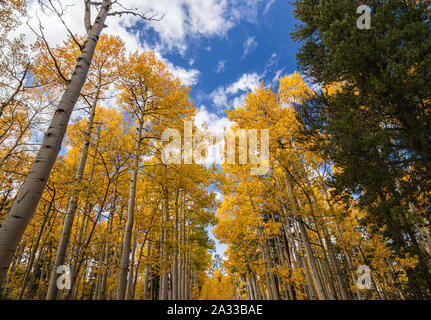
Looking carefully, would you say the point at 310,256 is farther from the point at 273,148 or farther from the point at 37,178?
the point at 37,178

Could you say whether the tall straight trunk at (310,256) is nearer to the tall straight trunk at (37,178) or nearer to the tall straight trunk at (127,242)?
the tall straight trunk at (127,242)

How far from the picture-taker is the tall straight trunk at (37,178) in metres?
1.53

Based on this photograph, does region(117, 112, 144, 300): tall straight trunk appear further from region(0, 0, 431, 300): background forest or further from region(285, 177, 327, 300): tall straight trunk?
region(285, 177, 327, 300): tall straight trunk

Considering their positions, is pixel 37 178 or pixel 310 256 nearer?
pixel 37 178

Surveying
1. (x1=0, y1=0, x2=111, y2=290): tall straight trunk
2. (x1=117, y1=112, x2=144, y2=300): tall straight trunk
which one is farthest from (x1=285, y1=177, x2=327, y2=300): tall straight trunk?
(x1=0, y1=0, x2=111, y2=290): tall straight trunk

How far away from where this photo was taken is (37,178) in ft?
6.06

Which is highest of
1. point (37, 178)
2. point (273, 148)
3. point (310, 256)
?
point (273, 148)

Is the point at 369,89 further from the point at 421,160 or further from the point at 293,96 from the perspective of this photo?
the point at 293,96

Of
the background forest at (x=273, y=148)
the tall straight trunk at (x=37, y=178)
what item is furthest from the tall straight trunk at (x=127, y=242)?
the tall straight trunk at (x=37, y=178)

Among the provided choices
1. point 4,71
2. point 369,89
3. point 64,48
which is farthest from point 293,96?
point 4,71

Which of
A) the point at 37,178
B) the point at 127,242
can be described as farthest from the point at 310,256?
the point at 37,178

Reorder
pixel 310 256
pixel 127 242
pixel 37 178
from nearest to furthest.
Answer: pixel 37 178 → pixel 127 242 → pixel 310 256

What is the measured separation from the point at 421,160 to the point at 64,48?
1111 cm

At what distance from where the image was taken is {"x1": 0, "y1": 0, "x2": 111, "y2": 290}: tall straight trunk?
153 cm
